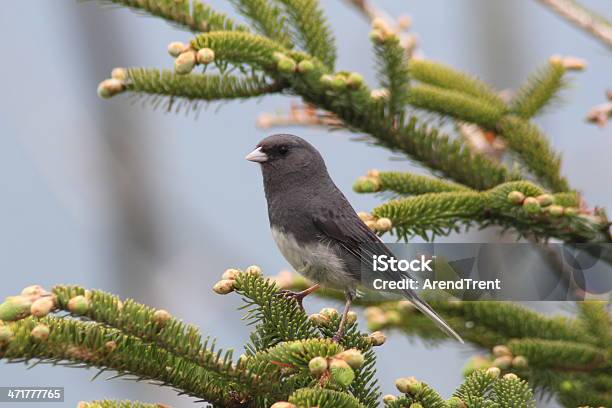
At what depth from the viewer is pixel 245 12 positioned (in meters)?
3.22

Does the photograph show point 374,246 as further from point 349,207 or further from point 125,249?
point 125,249

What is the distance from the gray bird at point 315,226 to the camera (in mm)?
3006

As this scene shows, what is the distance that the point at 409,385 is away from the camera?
1.90m

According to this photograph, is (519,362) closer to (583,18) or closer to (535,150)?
(535,150)

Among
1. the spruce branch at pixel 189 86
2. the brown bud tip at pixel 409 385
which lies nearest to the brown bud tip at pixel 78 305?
the brown bud tip at pixel 409 385

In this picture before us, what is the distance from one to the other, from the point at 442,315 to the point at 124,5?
1.63 metres

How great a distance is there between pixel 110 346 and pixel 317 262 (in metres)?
1.29

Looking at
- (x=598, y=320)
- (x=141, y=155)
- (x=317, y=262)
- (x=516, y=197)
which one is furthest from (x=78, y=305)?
(x=141, y=155)

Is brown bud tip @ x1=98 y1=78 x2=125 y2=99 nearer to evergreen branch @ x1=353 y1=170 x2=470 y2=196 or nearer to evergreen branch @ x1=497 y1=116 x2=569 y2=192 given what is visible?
evergreen branch @ x1=353 y1=170 x2=470 y2=196

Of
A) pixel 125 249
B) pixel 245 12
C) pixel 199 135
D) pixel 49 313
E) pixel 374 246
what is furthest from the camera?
pixel 199 135

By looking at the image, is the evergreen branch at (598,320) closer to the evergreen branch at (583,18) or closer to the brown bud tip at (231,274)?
the evergreen branch at (583,18)

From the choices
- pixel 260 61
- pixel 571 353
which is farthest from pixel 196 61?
pixel 571 353

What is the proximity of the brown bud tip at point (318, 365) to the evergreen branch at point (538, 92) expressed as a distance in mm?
2083

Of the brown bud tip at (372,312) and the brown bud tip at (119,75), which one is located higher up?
the brown bud tip at (119,75)
